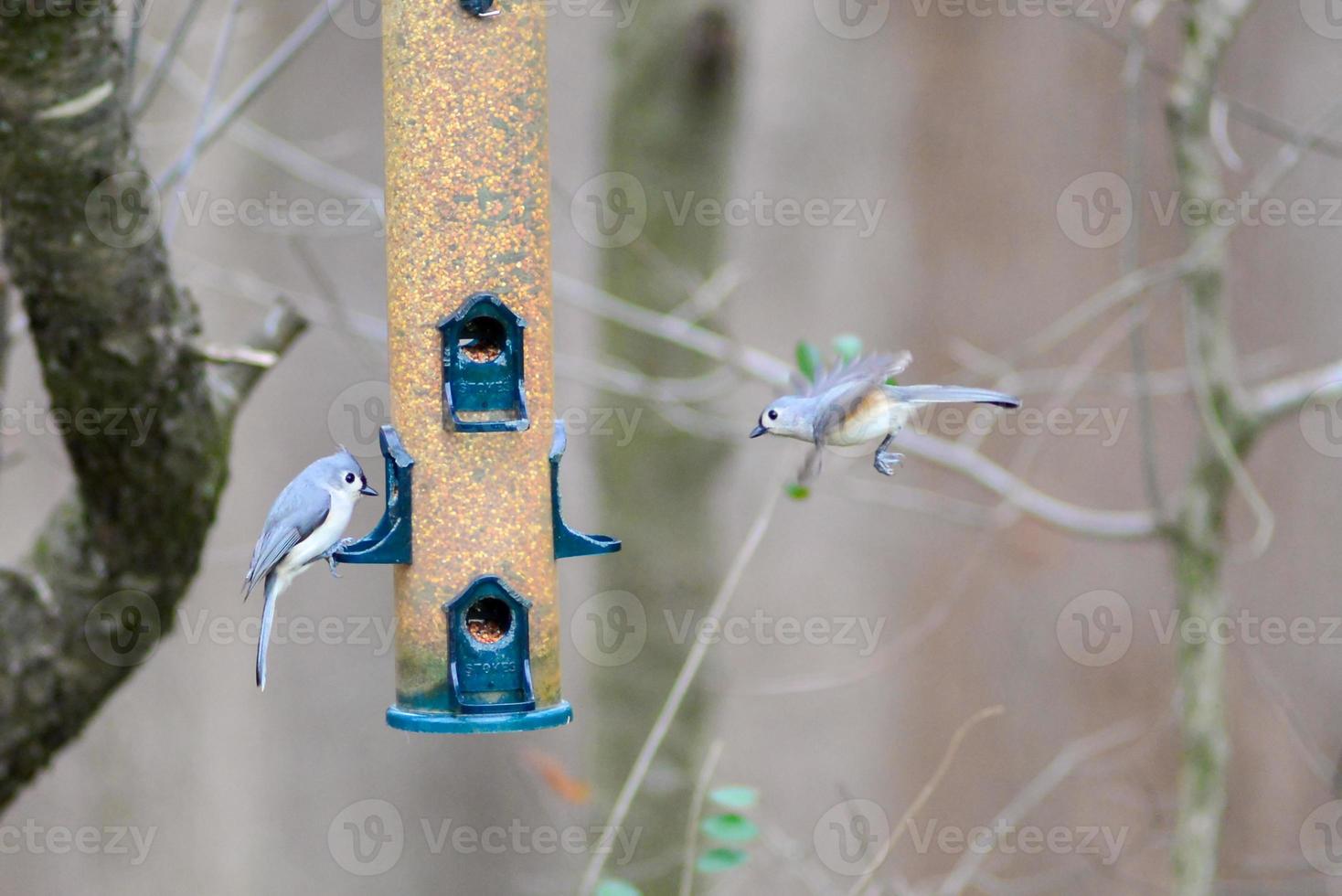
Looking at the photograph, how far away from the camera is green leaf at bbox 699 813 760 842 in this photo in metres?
3.12

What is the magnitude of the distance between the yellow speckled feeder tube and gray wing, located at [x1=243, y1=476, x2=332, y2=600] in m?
0.22

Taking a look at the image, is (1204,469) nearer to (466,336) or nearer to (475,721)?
(466,336)

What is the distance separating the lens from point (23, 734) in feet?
11.0

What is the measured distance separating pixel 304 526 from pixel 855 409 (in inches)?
44.5

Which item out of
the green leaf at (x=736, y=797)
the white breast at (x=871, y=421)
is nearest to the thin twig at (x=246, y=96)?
the white breast at (x=871, y=421)

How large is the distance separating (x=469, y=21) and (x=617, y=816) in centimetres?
167

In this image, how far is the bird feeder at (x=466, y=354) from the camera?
3.01 metres

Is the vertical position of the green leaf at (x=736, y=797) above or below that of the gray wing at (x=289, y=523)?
below

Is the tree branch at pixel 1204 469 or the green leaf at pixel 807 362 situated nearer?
the green leaf at pixel 807 362

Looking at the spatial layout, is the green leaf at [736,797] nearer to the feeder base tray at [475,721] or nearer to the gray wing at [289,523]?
the feeder base tray at [475,721]

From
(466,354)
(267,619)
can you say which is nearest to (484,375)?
(466,354)

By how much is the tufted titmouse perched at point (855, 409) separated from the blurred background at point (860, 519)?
10.5 feet

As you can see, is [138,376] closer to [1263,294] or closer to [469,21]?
[469,21]

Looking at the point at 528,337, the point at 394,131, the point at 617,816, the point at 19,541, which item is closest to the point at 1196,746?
the point at 617,816
